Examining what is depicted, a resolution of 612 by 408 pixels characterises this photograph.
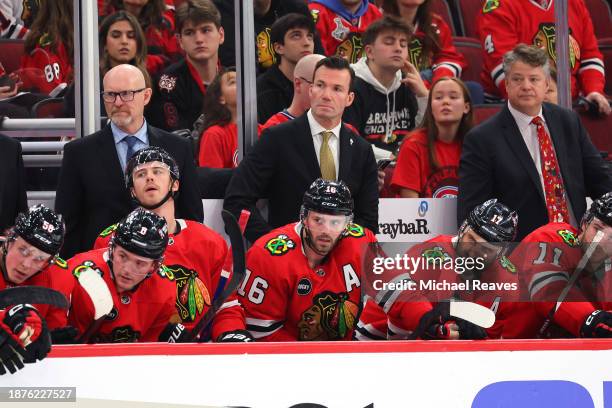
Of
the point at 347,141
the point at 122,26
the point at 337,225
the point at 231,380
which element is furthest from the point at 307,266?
the point at 122,26

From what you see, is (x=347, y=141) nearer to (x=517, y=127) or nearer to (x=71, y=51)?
(x=517, y=127)

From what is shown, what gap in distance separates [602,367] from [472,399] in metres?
0.37

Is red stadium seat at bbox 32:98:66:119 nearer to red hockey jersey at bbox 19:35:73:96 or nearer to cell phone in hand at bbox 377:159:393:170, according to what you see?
red hockey jersey at bbox 19:35:73:96

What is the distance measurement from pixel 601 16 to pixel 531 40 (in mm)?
925

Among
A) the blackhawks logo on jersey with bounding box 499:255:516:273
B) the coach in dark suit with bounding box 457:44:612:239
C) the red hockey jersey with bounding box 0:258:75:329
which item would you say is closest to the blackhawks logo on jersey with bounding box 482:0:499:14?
the coach in dark suit with bounding box 457:44:612:239

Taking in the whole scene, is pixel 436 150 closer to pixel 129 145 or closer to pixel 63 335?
pixel 129 145

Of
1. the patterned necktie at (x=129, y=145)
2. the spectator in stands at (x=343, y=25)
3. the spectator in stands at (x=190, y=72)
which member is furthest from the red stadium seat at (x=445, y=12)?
the patterned necktie at (x=129, y=145)

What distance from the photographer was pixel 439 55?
5.44 metres

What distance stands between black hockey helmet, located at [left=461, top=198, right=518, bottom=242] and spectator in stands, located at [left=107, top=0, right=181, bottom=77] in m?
1.75

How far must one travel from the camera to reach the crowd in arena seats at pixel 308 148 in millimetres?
3824

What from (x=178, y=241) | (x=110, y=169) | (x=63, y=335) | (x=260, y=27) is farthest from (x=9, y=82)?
(x=63, y=335)

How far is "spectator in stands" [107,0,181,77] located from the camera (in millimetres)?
5090

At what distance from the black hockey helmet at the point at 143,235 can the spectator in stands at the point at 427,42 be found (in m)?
2.05

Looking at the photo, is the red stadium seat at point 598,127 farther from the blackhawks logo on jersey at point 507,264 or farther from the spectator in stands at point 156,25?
the blackhawks logo on jersey at point 507,264
